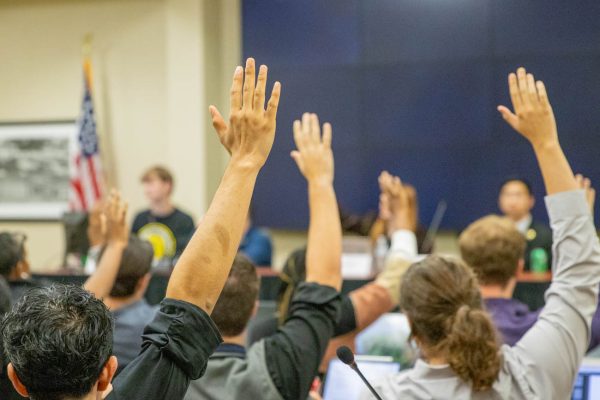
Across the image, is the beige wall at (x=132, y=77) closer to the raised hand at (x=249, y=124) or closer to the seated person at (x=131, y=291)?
the seated person at (x=131, y=291)

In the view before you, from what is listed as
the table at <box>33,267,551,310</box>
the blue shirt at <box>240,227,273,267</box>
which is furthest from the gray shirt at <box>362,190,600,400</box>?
the blue shirt at <box>240,227,273,267</box>

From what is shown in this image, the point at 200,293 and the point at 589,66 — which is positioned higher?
the point at 589,66

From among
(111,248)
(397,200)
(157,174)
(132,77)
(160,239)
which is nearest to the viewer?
(111,248)

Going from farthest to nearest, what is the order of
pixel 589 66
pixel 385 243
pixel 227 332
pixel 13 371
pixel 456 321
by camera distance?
pixel 589 66 → pixel 385 243 → pixel 227 332 → pixel 456 321 → pixel 13 371

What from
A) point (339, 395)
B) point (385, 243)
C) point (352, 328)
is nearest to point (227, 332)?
point (339, 395)

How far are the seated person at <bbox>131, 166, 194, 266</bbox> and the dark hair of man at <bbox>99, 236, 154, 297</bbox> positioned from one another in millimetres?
3307

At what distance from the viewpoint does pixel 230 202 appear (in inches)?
57.3

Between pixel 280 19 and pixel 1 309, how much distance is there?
525cm

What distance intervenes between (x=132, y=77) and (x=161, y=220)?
1.89 m

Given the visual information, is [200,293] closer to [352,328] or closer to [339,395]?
[339,395]

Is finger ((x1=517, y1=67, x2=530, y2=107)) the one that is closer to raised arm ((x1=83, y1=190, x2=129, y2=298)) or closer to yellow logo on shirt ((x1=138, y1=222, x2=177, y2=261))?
raised arm ((x1=83, y1=190, x2=129, y2=298))

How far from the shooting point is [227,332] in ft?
6.33

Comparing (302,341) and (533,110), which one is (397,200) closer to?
(533,110)

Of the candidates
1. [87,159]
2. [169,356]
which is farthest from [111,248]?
[87,159]
